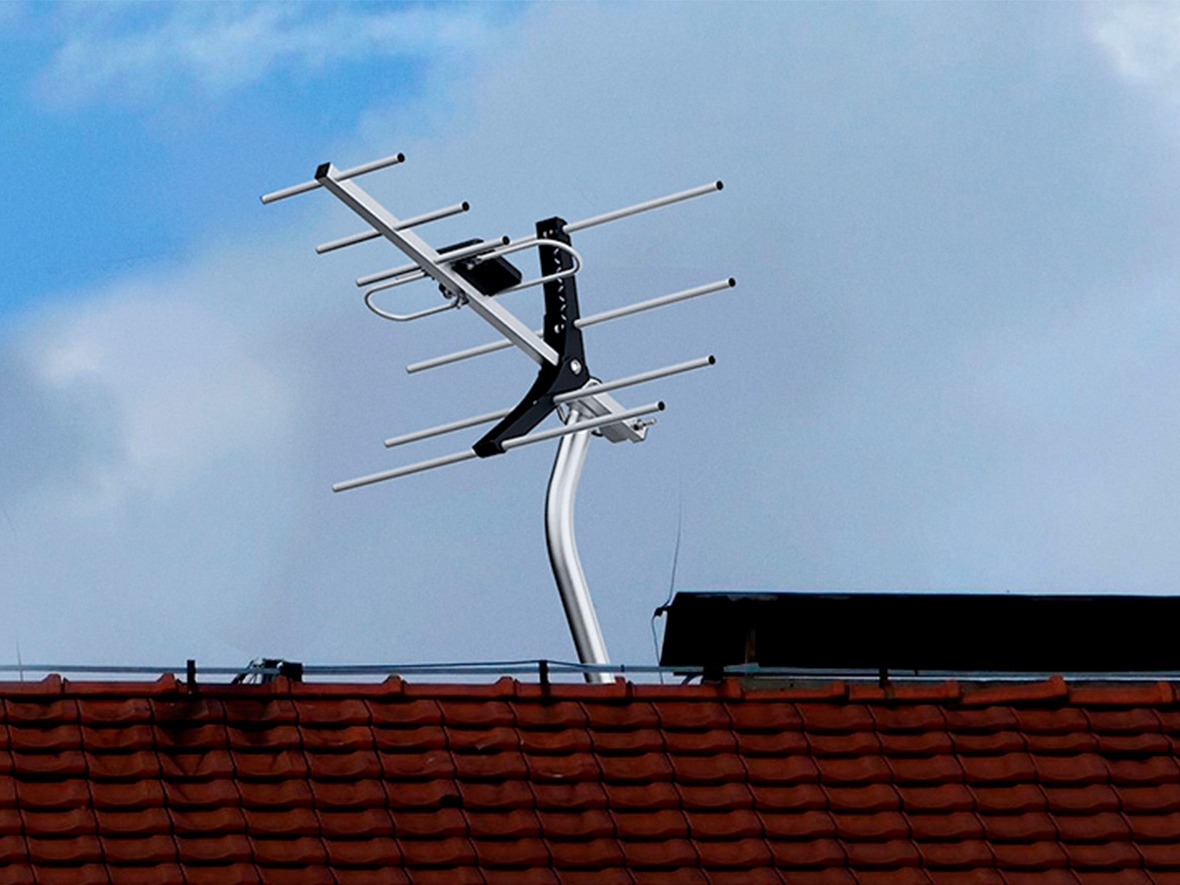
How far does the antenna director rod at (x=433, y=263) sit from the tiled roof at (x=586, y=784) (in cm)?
164

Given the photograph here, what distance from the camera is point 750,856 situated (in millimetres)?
7281

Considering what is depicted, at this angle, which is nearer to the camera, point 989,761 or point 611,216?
point 989,761

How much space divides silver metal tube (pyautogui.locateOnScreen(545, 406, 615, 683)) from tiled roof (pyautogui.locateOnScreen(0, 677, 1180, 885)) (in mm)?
726

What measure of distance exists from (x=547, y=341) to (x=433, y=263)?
1.86ft

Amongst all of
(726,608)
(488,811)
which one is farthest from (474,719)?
(726,608)

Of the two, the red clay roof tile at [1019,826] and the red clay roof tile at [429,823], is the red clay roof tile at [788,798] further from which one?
the red clay roof tile at [429,823]

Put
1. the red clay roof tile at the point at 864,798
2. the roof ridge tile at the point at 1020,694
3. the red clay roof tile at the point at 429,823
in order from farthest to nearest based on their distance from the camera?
the roof ridge tile at the point at 1020,694 → the red clay roof tile at the point at 864,798 → the red clay roof tile at the point at 429,823

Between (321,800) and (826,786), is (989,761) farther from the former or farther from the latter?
(321,800)

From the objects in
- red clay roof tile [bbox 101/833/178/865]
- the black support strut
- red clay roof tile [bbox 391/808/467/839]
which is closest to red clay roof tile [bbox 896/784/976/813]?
red clay roof tile [bbox 391/808/467/839]

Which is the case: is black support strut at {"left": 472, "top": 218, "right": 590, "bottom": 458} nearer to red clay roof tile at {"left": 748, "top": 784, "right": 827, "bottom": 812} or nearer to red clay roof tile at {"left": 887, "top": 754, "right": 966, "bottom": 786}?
red clay roof tile at {"left": 748, "top": 784, "right": 827, "bottom": 812}

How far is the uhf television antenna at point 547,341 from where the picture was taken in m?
8.51

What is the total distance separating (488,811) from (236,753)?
0.87m

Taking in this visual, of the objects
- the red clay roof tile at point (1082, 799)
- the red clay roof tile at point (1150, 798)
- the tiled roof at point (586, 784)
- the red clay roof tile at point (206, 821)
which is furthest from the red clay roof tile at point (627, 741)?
the red clay roof tile at point (1150, 798)

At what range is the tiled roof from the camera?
283 inches
